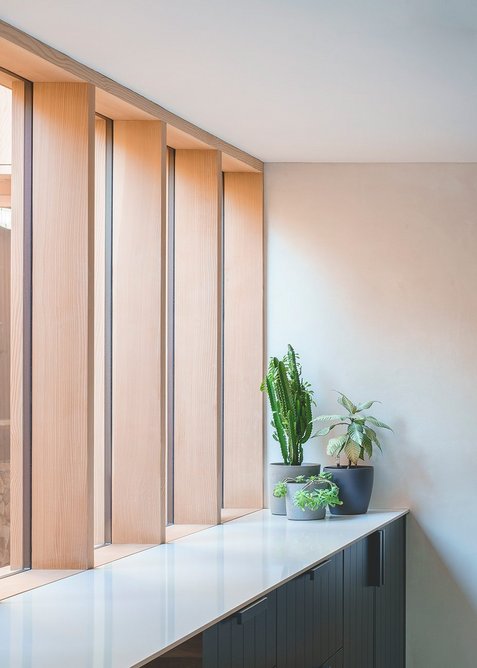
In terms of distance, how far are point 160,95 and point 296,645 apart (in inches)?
90.7

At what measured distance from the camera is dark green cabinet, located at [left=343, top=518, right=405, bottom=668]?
4234mm

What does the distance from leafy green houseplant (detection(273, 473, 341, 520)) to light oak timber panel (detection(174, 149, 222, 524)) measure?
0.36 meters

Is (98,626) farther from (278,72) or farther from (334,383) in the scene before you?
(334,383)

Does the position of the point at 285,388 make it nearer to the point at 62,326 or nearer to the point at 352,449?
the point at 352,449

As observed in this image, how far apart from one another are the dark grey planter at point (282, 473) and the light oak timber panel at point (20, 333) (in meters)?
1.72

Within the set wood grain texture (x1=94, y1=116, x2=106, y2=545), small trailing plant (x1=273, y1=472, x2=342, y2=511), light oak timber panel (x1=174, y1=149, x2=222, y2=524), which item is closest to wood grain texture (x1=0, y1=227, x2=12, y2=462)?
wood grain texture (x1=94, y1=116, x2=106, y2=545)

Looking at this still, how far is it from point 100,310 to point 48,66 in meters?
1.21

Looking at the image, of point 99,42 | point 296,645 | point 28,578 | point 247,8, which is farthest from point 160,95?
point 296,645

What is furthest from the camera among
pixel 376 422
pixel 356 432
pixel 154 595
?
pixel 376 422

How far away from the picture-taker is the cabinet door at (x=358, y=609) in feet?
13.7

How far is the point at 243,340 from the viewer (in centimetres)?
543

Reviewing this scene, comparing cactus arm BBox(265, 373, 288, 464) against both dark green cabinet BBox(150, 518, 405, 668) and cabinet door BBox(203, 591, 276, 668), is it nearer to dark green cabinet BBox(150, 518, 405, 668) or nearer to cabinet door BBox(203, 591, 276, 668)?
dark green cabinet BBox(150, 518, 405, 668)

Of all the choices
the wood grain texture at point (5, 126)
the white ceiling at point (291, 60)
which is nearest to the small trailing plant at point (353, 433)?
the white ceiling at point (291, 60)

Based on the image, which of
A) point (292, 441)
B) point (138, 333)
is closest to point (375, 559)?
point (292, 441)
